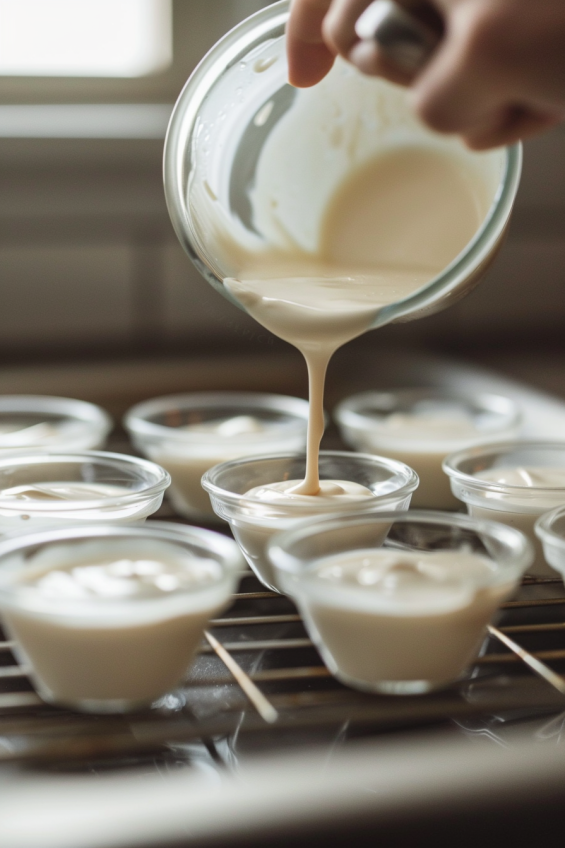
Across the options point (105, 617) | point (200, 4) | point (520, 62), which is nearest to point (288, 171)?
point (520, 62)

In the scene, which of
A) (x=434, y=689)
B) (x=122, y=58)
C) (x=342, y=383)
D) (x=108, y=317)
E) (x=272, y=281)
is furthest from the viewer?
(x=122, y=58)

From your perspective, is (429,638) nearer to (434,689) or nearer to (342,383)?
(434,689)

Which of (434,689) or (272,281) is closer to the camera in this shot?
(434,689)

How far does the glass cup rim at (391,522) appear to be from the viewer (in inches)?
27.8

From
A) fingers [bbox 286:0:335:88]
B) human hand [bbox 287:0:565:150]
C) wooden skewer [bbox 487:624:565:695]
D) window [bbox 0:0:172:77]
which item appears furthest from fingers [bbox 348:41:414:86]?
window [bbox 0:0:172:77]

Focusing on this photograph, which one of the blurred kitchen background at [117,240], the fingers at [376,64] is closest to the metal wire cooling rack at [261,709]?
the fingers at [376,64]

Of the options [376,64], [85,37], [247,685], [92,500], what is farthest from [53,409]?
[85,37]

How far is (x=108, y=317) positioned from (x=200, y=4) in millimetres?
620

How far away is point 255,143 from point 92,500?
1.16 feet

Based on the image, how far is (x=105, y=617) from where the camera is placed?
647 millimetres

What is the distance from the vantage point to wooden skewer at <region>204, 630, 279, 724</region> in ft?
2.24

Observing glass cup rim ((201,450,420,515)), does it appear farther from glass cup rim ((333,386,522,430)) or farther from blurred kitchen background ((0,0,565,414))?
blurred kitchen background ((0,0,565,414))

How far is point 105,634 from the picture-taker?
0.66 m

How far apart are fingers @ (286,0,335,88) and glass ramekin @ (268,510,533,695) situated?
14.5 inches
